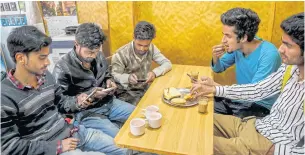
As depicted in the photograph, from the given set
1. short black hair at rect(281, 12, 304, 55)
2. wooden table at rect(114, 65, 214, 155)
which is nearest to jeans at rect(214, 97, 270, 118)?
wooden table at rect(114, 65, 214, 155)

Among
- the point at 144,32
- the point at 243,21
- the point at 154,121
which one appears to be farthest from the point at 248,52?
the point at 154,121

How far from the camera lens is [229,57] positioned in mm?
2293

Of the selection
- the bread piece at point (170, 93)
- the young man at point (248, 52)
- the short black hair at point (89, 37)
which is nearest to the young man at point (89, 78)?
the short black hair at point (89, 37)

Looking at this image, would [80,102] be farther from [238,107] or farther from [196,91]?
[238,107]

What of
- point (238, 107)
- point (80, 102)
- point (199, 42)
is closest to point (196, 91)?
point (238, 107)

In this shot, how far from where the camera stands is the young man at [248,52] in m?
1.85

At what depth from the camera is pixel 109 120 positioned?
76.7 inches

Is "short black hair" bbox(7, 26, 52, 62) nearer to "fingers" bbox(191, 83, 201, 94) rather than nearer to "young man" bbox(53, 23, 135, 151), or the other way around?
"young man" bbox(53, 23, 135, 151)

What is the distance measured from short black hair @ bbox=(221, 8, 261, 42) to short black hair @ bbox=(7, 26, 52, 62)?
4.63ft

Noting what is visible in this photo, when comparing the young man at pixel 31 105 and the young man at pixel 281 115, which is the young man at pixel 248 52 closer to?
the young man at pixel 281 115

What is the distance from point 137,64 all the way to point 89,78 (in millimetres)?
573

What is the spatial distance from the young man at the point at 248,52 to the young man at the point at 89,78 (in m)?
1.00

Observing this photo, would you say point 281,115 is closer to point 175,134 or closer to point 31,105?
point 175,134

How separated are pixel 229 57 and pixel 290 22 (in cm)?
104
